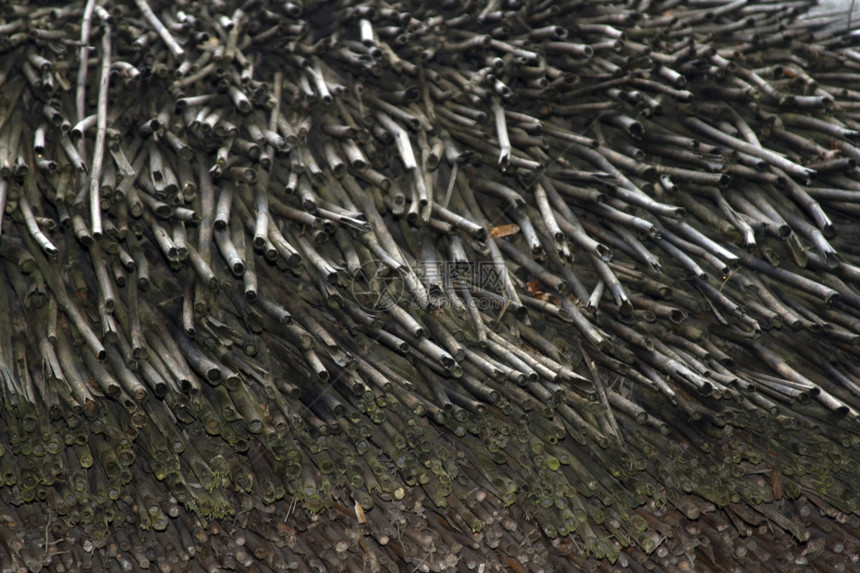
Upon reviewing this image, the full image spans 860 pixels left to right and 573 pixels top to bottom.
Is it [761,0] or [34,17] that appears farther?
[761,0]

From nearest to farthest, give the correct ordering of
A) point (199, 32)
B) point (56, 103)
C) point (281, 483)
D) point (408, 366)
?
point (281, 483)
point (408, 366)
point (56, 103)
point (199, 32)

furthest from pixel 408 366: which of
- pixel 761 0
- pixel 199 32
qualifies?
pixel 761 0

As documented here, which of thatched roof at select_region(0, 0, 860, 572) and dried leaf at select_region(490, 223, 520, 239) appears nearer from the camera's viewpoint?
thatched roof at select_region(0, 0, 860, 572)

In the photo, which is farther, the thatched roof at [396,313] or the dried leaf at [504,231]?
the dried leaf at [504,231]

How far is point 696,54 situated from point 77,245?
229 centimetres

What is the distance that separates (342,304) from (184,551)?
2.67 feet

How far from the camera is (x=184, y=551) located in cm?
218

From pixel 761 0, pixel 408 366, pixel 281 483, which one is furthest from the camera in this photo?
pixel 761 0

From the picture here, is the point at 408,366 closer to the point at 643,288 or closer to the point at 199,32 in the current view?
the point at 643,288

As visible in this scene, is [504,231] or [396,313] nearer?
[396,313]

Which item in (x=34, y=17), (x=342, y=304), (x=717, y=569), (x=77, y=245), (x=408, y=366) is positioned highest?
(x=34, y=17)

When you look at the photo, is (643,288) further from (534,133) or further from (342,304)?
(342,304)

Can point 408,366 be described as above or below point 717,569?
above

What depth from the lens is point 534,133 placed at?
277 centimetres
